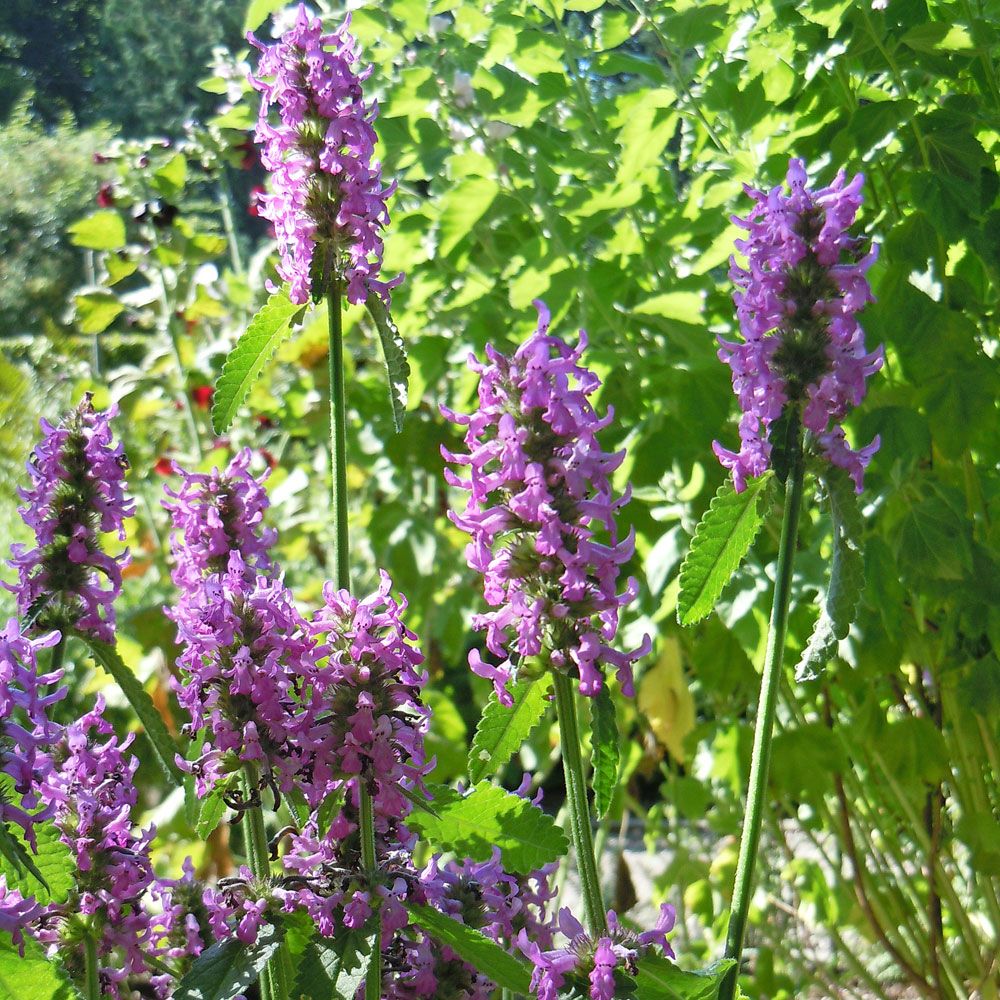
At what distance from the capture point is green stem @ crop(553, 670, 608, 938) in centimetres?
55

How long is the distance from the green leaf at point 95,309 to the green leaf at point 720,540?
1501 millimetres

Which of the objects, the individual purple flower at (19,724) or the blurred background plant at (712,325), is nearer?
the individual purple flower at (19,724)

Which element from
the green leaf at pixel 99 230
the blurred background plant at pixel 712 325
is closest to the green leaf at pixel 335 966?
the blurred background plant at pixel 712 325

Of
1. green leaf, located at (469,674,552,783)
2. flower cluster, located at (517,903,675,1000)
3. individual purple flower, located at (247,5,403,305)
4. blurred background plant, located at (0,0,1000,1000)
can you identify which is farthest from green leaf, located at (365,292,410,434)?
blurred background plant, located at (0,0,1000,1000)

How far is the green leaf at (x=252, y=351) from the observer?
698 mm

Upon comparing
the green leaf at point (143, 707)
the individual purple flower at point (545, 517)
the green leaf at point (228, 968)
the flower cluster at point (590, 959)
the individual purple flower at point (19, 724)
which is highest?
the individual purple flower at point (545, 517)

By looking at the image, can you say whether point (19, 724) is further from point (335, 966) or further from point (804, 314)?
point (804, 314)

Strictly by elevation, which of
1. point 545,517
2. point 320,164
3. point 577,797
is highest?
point 320,164

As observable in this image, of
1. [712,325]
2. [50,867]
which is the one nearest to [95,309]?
[712,325]

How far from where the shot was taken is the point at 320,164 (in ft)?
2.22

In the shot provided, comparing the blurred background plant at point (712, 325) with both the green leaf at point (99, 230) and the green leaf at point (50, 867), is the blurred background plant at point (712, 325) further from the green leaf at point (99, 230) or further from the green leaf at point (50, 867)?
the green leaf at point (50, 867)

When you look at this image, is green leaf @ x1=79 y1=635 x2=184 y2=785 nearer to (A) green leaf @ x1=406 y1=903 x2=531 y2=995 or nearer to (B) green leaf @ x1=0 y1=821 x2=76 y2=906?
(B) green leaf @ x1=0 y1=821 x2=76 y2=906

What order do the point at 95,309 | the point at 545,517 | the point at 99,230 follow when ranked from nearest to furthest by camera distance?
the point at 545,517 → the point at 99,230 → the point at 95,309

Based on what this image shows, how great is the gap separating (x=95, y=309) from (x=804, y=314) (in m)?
1.58
